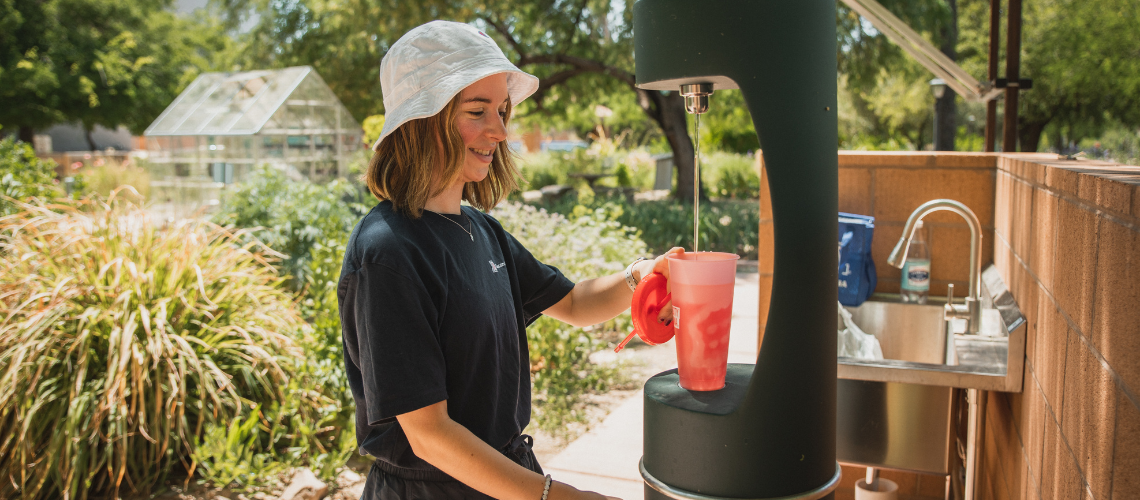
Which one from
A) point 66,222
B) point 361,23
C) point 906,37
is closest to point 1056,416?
point 906,37

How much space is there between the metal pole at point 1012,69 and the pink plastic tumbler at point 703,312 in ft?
7.65

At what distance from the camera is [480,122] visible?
4.97 ft

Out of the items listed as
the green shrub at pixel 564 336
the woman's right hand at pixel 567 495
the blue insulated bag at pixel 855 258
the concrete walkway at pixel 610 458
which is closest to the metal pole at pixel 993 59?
the blue insulated bag at pixel 855 258

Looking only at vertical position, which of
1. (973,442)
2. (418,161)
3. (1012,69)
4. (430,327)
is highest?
(1012,69)

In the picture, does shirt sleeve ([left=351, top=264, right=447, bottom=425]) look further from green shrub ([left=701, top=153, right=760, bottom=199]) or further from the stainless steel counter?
green shrub ([left=701, top=153, right=760, bottom=199])

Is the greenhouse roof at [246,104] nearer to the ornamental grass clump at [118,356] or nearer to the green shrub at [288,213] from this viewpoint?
the green shrub at [288,213]

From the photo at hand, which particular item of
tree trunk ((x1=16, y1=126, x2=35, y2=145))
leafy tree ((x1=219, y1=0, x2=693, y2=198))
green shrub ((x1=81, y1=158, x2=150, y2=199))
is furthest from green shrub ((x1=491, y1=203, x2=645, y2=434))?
tree trunk ((x1=16, y1=126, x2=35, y2=145))

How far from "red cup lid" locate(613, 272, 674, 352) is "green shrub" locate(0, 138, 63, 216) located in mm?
5195

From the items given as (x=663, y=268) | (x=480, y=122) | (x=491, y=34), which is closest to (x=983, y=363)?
(x=663, y=268)

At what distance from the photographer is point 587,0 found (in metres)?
13.6

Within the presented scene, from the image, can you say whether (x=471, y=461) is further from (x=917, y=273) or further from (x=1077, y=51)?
(x=1077, y=51)

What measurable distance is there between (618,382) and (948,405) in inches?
103

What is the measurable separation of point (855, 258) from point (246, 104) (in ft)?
31.5

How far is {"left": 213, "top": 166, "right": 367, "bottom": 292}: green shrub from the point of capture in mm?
6277
